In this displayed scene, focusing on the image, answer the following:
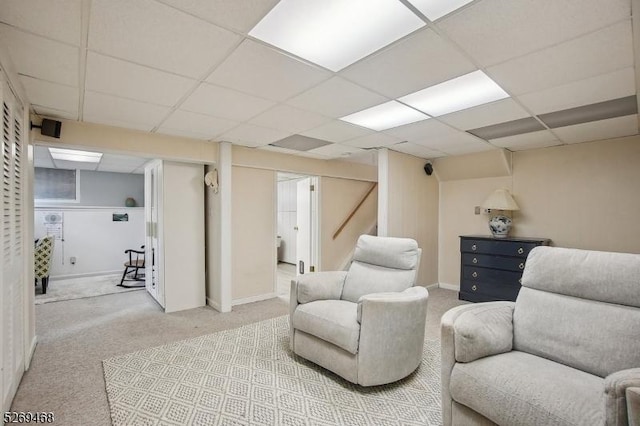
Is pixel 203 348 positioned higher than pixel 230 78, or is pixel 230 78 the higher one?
pixel 230 78

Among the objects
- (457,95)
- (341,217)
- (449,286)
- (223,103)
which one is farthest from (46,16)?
(449,286)

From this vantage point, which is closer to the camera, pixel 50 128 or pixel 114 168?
pixel 50 128

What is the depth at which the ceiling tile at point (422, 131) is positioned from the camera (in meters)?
3.06

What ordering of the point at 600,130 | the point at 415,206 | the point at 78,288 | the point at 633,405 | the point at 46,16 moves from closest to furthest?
the point at 633,405
the point at 46,16
the point at 600,130
the point at 415,206
the point at 78,288

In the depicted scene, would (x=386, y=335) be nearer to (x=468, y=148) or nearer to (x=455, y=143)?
(x=455, y=143)

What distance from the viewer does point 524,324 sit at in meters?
1.75

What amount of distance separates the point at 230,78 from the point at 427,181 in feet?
12.2

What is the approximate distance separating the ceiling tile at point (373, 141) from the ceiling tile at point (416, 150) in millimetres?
199

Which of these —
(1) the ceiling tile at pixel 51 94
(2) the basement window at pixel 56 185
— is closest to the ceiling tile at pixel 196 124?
(1) the ceiling tile at pixel 51 94

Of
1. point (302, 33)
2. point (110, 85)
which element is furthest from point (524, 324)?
point (110, 85)

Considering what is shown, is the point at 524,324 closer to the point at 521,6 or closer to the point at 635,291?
the point at 635,291

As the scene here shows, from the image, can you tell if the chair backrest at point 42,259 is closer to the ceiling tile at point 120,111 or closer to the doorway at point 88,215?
the doorway at point 88,215

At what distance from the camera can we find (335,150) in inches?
166

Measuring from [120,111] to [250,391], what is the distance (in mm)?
2575
